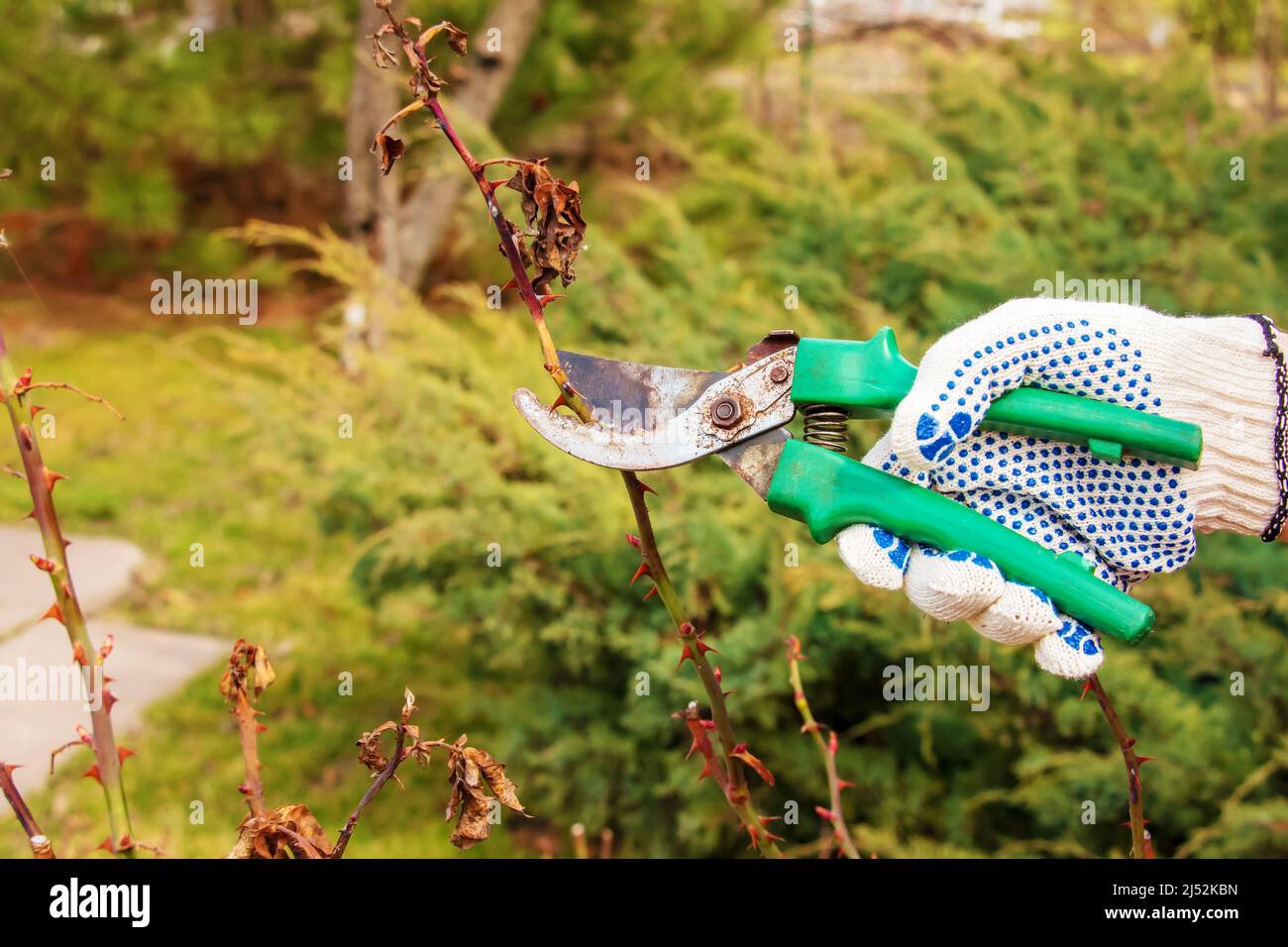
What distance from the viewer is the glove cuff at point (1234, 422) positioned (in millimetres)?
1166

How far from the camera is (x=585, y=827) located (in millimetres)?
2768

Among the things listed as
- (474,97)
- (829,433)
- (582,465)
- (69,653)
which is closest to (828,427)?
(829,433)

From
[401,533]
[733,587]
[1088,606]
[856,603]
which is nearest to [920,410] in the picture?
[1088,606]

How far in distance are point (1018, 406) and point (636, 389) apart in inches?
13.8

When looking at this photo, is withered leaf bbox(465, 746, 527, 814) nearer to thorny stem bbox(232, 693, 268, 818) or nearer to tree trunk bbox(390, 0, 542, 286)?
thorny stem bbox(232, 693, 268, 818)

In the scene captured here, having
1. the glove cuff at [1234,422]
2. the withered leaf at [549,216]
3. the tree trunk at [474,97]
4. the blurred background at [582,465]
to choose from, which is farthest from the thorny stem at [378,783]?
the tree trunk at [474,97]

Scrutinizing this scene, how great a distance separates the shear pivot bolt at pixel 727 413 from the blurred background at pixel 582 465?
4.06 feet

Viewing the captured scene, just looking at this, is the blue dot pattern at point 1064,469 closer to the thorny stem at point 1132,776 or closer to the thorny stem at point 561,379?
the thorny stem at point 1132,776

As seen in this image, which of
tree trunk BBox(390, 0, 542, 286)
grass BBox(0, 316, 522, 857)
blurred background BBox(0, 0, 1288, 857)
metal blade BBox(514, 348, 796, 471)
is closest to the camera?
metal blade BBox(514, 348, 796, 471)

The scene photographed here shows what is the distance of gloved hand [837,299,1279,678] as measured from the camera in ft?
3.64

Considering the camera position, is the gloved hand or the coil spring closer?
the gloved hand

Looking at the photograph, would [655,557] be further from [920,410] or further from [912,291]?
[912,291]

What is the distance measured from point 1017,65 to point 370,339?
2607mm

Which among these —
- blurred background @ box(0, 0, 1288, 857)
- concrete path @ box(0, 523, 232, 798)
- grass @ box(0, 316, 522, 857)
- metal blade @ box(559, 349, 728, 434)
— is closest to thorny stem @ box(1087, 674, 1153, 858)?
metal blade @ box(559, 349, 728, 434)
